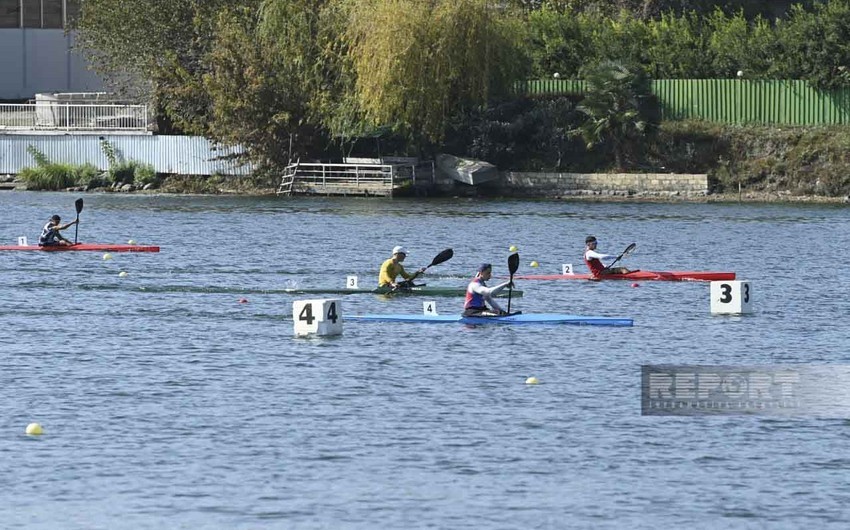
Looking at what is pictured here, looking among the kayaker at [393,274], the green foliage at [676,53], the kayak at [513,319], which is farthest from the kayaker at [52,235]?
the green foliage at [676,53]

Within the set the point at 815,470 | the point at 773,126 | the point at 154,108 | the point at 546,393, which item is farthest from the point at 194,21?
the point at 815,470

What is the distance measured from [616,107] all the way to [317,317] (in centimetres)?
3907

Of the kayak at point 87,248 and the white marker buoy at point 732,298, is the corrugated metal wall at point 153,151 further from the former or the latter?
the white marker buoy at point 732,298

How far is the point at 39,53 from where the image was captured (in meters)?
82.9

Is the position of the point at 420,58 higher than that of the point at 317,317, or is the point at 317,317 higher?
the point at 420,58

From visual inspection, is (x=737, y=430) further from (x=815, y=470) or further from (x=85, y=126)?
(x=85, y=126)

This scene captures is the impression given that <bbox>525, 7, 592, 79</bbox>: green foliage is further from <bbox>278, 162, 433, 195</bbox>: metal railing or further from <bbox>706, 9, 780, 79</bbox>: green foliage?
<bbox>278, 162, 433, 195</bbox>: metal railing

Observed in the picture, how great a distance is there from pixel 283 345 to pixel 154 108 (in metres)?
46.3

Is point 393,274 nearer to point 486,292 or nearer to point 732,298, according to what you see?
point 486,292

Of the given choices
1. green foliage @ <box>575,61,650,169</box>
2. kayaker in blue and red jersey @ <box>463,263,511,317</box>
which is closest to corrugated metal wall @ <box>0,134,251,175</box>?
green foliage @ <box>575,61,650,169</box>

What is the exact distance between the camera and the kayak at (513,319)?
31.2m

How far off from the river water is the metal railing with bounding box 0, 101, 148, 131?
28.1 metres

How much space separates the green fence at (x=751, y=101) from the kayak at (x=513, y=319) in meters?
37.9

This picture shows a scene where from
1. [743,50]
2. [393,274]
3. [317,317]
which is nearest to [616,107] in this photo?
[743,50]
